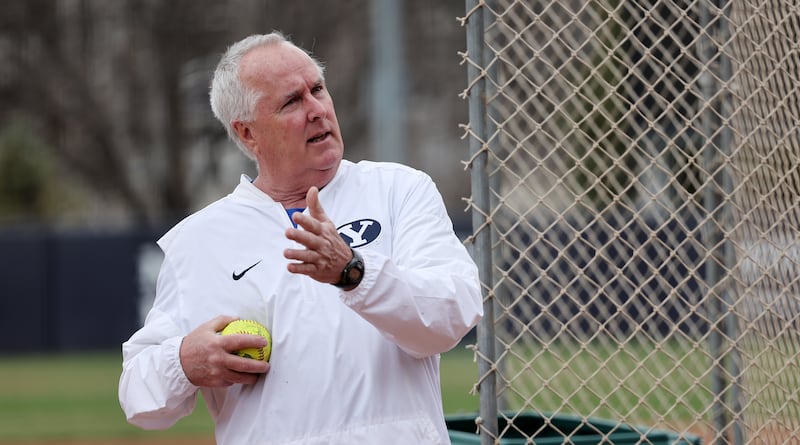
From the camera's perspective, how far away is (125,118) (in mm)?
27609

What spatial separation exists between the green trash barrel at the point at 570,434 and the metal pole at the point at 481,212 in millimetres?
149

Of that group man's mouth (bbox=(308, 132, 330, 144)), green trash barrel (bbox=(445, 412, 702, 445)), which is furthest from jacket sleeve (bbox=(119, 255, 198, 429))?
green trash barrel (bbox=(445, 412, 702, 445))

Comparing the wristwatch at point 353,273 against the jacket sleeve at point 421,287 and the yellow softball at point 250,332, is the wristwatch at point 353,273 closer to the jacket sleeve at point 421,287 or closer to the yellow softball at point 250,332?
the jacket sleeve at point 421,287

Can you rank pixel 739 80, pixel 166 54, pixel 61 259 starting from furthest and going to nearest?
pixel 166 54
pixel 61 259
pixel 739 80

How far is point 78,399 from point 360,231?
32.9ft

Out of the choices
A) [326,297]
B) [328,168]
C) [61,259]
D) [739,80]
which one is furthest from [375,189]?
[61,259]

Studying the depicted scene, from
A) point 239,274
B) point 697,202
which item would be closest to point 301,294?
point 239,274

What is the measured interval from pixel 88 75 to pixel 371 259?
84.7 feet

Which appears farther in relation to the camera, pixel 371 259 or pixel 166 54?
pixel 166 54

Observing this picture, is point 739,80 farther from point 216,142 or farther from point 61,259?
point 216,142

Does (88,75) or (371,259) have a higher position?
(371,259)

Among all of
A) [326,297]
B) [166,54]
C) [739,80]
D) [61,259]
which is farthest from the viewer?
[166,54]

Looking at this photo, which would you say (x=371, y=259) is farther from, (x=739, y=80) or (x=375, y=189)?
(x=739, y=80)

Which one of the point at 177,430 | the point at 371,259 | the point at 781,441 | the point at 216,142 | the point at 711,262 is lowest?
the point at 216,142
